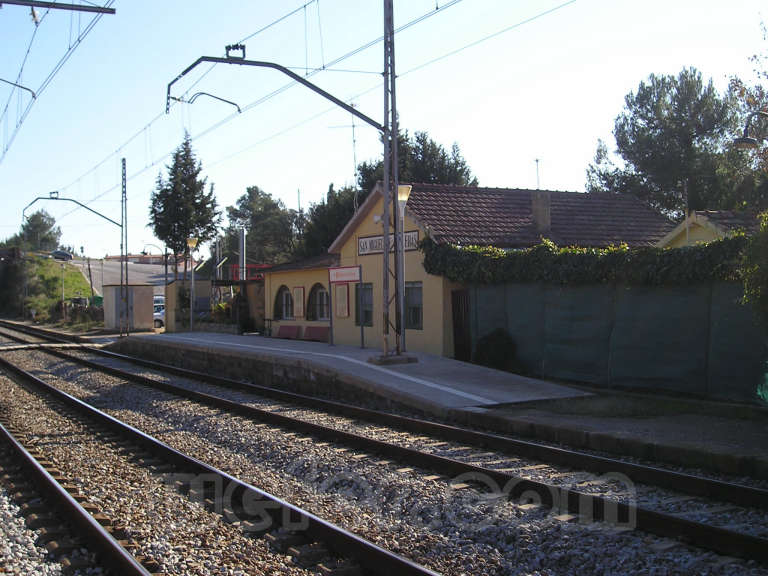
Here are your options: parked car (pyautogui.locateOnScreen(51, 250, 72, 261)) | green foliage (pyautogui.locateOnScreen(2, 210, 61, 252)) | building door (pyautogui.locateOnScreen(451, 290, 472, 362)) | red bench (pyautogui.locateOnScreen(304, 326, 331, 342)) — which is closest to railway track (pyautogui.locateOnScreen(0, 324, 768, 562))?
building door (pyautogui.locateOnScreen(451, 290, 472, 362))

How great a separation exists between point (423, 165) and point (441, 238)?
30355 millimetres

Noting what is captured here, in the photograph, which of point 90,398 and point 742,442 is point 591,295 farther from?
point 90,398

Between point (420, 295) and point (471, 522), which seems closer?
point (471, 522)

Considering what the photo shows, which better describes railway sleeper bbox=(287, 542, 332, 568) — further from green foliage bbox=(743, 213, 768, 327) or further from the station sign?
the station sign

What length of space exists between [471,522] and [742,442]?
442 centimetres

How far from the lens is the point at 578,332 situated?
15531 millimetres

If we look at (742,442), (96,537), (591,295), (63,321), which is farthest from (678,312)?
(63,321)

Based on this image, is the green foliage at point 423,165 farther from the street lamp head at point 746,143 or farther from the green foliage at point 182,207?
the street lamp head at point 746,143

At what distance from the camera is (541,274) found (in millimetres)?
16344

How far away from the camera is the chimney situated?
855 inches

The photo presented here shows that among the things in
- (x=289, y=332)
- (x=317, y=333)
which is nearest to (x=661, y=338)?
(x=317, y=333)

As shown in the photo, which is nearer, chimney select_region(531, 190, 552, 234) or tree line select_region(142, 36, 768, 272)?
chimney select_region(531, 190, 552, 234)

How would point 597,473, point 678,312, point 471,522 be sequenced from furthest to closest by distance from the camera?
point 678,312
point 597,473
point 471,522

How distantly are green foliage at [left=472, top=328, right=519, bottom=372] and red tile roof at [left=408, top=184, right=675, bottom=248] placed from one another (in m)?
3.17
